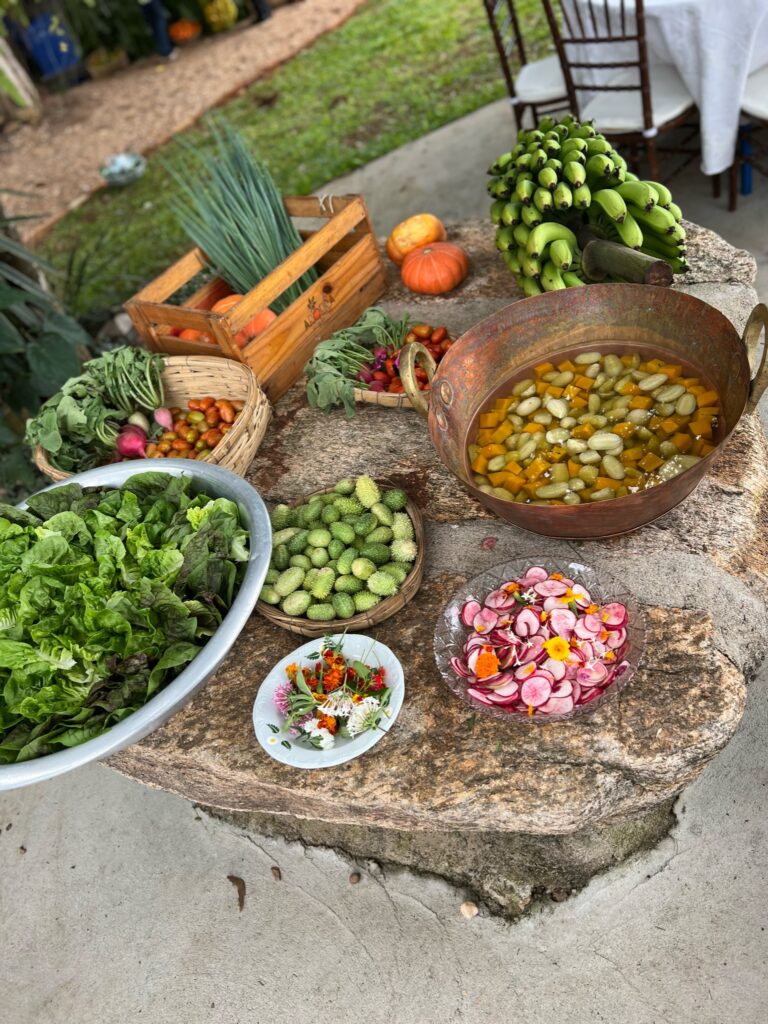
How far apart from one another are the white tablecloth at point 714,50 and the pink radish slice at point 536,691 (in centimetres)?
302

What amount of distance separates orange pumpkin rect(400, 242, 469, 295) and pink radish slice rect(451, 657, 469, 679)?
1.65 m

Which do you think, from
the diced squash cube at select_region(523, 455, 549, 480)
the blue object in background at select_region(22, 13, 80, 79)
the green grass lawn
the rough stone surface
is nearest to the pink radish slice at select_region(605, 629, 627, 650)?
the diced squash cube at select_region(523, 455, 549, 480)

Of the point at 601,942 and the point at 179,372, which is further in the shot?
the point at 179,372

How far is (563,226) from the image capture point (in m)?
2.51

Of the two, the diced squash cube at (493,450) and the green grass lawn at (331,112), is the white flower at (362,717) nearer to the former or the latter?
the diced squash cube at (493,450)

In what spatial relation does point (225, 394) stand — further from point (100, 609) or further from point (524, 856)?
point (524, 856)

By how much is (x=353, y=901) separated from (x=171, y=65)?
896 cm

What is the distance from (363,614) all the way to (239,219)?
1.66 m

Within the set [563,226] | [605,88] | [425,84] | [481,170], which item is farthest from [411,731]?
[425,84]

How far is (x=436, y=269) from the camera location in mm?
2943

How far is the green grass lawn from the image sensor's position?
5871 millimetres

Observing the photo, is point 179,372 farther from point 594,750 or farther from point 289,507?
point 594,750

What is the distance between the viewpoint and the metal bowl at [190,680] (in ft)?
5.47

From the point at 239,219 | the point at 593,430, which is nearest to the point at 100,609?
the point at 593,430
